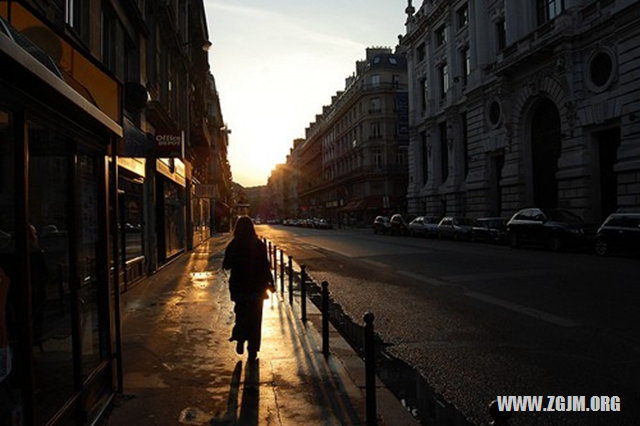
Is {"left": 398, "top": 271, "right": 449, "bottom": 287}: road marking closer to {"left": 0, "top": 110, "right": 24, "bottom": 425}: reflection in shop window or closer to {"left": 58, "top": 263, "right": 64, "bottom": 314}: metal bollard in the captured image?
{"left": 58, "top": 263, "right": 64, "bottom": 314}: metal bollard

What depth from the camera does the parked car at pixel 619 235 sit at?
55.7ft

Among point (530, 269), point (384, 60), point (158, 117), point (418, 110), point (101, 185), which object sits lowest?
point (530, 269)

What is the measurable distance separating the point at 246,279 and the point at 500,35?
118 ft

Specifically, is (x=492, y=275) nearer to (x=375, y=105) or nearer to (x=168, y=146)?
(x=168, y=146)

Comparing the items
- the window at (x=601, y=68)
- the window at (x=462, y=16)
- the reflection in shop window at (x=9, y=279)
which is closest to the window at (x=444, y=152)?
the window at (x=462, y=16)

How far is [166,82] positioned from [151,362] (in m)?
15.7

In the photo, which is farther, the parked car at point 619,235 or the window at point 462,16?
the window at point 462,16

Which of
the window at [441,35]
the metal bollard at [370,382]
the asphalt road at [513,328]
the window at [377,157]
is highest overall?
the window at [441,35]

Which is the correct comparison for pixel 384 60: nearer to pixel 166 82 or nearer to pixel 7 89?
pixel 166 82

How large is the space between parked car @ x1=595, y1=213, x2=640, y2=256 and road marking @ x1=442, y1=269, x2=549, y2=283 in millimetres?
5222

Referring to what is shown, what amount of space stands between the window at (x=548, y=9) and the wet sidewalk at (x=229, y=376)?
27.9 meters

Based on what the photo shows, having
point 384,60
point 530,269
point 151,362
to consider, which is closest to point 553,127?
point 530,269

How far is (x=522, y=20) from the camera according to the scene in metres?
32.7

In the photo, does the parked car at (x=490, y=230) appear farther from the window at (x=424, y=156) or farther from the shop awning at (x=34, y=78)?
the shop awning at (x=34, y=78)
